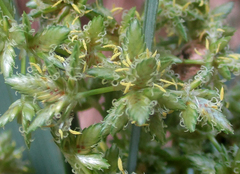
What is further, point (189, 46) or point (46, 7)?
point (189, 46)

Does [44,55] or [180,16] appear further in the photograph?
[180,16]

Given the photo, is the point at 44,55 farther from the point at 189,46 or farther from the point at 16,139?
the point at 189,46

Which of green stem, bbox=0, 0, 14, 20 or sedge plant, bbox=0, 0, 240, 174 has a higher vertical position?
green stem, bbox=0, 0, 14, 20

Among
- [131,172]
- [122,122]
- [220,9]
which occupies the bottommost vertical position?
[131,172]

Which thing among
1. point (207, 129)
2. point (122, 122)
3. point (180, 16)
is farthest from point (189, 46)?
point (122, 122)

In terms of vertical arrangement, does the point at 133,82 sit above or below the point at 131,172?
above

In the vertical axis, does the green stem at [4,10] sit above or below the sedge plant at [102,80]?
above

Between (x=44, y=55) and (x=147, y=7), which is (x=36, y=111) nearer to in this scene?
(x=44, y=55)

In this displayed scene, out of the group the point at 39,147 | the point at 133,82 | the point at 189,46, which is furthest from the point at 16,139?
the point at 189,46

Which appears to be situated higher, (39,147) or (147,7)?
(147,7)
